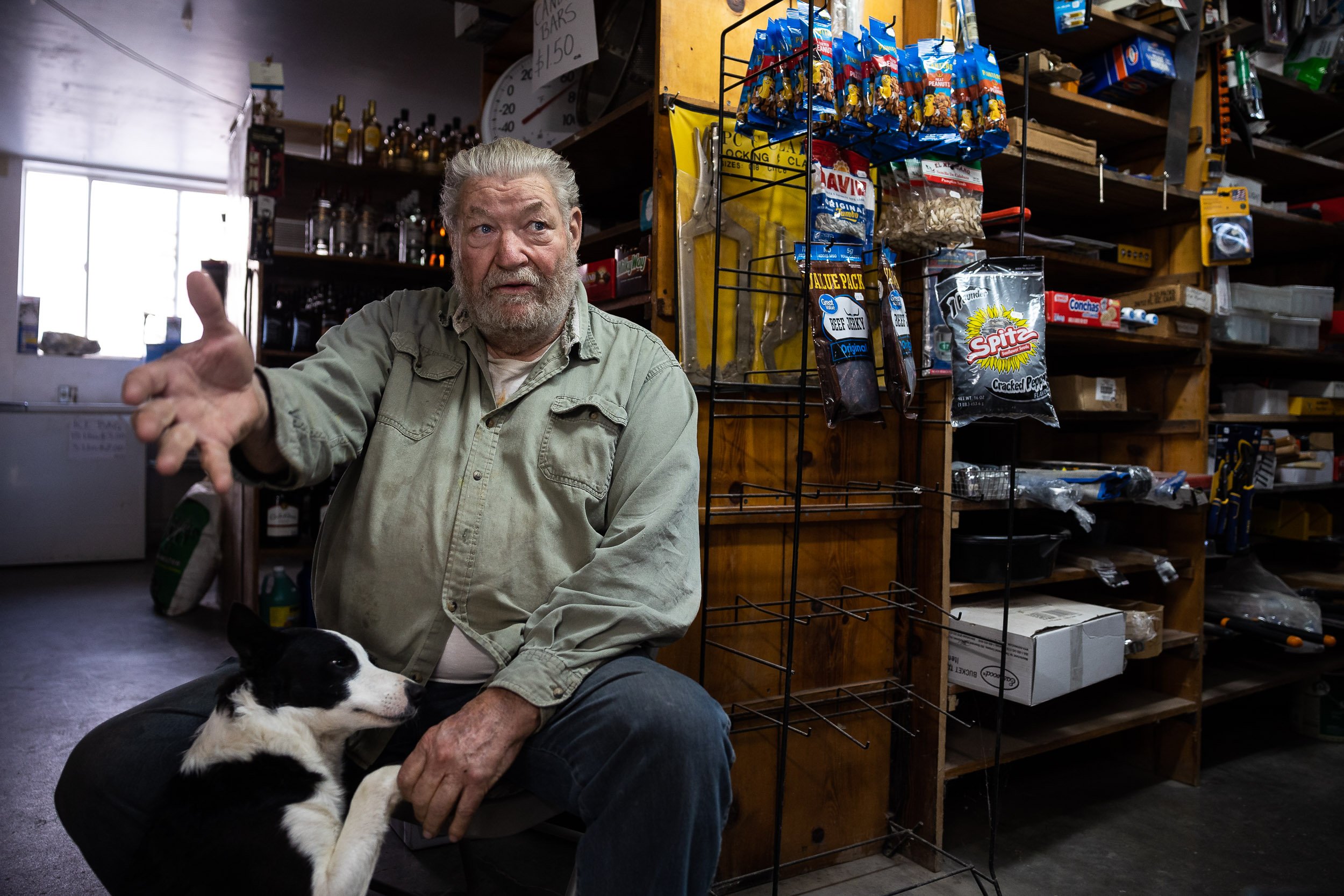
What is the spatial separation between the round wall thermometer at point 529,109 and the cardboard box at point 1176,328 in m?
1.69

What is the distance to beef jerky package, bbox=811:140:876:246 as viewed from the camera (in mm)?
1668

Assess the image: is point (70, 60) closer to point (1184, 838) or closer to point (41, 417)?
point (41, 417)

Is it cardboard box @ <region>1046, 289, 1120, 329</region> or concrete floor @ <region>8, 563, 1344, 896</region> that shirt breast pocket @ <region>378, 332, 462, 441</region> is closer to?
concrete floor @ <region>8, 563, 1344, 896</region>

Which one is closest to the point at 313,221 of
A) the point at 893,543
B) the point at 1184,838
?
the point at 893,543

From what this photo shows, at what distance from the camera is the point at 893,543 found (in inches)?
79.7

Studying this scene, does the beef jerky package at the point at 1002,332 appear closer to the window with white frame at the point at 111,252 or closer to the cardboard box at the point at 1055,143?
the cardboard box at the point at 1055,143

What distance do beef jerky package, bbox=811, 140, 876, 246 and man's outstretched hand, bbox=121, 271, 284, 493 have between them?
1.08 meters

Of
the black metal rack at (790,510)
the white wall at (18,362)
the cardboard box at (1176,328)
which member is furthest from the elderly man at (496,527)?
the white wall at (18,362)

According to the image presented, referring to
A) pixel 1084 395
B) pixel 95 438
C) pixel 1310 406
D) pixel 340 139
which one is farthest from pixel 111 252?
pixel 1310 406

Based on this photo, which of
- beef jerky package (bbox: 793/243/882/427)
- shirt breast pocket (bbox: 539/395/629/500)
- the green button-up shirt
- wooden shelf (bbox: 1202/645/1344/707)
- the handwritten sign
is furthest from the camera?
wooden shelf (bbox: 1202/645/1344/707)

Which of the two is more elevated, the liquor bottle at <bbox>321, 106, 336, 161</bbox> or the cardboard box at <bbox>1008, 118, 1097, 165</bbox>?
the liquor bottle at <bbox>321, 106, 336, 161</bbox>

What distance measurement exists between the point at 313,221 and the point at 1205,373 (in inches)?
138

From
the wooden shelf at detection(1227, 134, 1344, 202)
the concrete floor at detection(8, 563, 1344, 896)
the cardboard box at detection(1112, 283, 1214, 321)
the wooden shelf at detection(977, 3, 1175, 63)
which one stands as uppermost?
the wooden shelf at detection(977, 3, 1175, 63)

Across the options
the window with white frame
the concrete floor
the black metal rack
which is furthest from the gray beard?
the window with white frame
